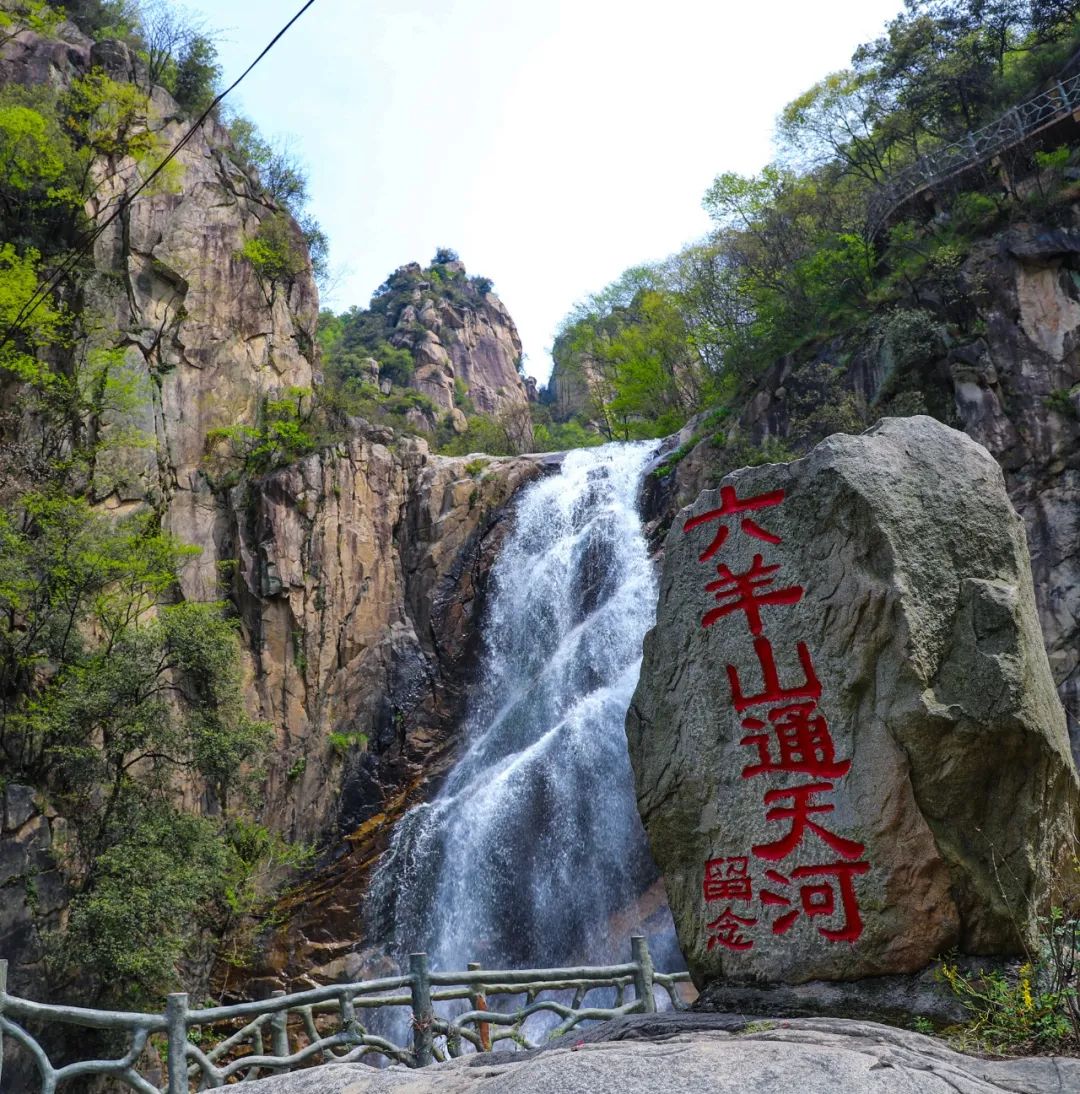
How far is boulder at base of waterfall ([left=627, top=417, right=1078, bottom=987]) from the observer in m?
4.18

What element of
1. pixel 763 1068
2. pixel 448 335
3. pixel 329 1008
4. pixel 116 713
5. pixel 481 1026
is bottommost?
pixel 481 1026

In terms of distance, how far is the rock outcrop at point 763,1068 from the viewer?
297cm

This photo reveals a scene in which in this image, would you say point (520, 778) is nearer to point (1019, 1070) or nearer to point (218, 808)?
point (218, 808)

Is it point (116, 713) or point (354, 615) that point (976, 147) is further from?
point (116, 713)

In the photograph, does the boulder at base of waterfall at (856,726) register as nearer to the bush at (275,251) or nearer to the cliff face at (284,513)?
the cliff face at (284,513)

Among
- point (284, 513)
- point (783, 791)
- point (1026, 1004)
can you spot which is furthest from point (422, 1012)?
point (284, 513)

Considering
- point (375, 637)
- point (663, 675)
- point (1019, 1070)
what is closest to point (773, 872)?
point (663, 675)

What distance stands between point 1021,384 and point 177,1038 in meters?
13.4

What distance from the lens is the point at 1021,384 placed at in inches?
561

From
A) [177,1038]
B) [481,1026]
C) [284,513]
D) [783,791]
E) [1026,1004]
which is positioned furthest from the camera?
[284,513]

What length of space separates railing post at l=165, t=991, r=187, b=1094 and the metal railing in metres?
17.8

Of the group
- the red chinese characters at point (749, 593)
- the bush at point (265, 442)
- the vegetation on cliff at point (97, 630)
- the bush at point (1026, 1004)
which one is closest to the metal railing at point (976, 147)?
the bush at point (265, 442)

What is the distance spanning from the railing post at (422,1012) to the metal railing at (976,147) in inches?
656

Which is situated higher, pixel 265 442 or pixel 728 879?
pixel 265 442
